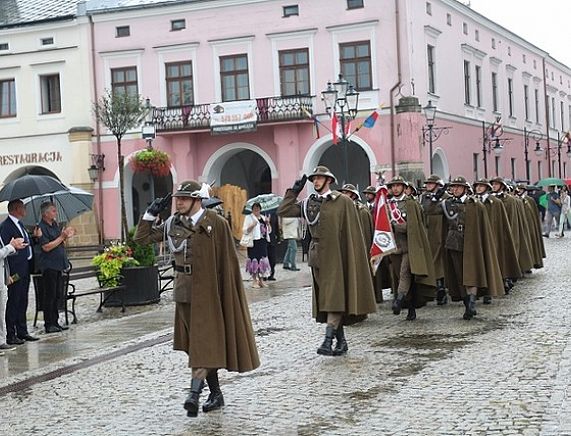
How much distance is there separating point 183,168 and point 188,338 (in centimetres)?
2850

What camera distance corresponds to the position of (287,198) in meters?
9.98

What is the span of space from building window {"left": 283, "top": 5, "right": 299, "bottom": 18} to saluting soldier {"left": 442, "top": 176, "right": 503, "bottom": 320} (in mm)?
22648

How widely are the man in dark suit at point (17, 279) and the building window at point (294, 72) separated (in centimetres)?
2281

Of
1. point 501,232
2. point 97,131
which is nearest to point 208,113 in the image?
point 97,131

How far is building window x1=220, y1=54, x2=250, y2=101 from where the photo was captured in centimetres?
3534

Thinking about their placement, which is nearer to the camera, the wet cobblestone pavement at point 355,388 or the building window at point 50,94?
the wet cobblestone pavement at point 355,388

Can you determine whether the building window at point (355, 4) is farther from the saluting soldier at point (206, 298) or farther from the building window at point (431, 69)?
the saluting soldier at point (206, 298)

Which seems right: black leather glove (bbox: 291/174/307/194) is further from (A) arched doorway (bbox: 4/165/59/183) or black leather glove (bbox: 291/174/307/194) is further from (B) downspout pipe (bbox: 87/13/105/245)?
(A) arched doorway (bbox: 4/165/59/183)

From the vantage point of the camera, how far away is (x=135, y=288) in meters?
16.0

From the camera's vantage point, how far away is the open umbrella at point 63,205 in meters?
15.4

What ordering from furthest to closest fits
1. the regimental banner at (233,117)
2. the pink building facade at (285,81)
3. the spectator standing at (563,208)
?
the regimental banner at (233,117) < the pink building facade at (285,81) < the spectator standing at (563,208)

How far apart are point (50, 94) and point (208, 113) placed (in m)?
7.14

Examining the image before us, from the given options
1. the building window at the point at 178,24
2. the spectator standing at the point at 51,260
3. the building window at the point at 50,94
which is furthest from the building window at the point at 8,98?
the spectator standing at the point at 51,260

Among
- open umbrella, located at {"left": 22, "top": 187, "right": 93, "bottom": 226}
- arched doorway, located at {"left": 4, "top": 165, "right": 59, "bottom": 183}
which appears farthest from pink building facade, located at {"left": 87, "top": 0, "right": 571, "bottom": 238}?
open umbrella, located at {"left": 22, "top": 187, "right": 93, "bottom": 226}
